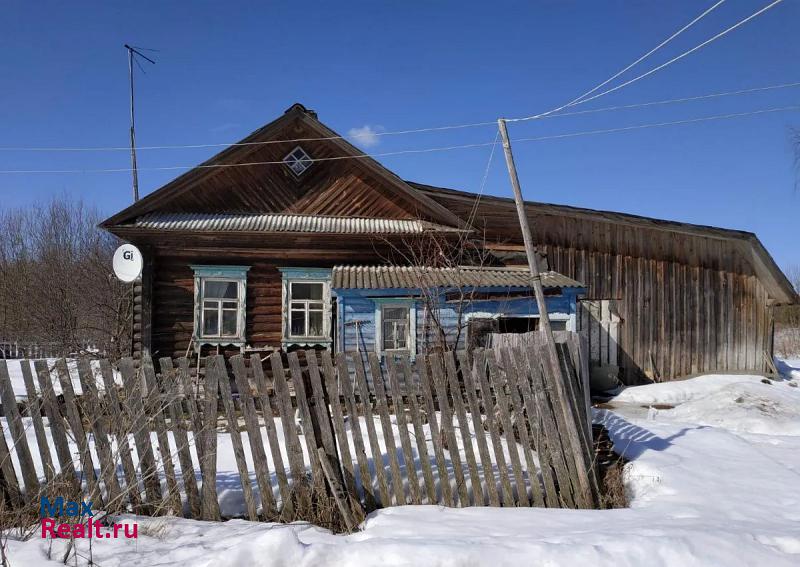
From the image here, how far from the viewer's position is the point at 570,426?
14.4ft

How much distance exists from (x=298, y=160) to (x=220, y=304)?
13.3ft

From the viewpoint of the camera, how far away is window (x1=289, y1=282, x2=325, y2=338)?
12023 millimetres

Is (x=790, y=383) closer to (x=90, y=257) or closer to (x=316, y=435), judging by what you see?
(x=316, y=435)

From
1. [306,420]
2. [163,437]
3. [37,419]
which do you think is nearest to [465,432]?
[306,420]

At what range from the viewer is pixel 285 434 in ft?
13.3

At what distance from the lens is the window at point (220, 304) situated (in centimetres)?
1189

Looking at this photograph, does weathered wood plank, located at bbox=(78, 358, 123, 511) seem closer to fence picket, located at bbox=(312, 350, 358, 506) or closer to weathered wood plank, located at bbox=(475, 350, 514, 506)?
fence picket, located at bbox=(312, 350, 358, 506)

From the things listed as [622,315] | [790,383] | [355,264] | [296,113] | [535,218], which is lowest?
[790,383]

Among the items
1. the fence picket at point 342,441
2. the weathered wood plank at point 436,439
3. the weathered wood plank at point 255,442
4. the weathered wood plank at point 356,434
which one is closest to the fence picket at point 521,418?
the weathered wood plank at point 436,439

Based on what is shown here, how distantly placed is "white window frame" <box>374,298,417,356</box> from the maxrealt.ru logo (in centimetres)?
761

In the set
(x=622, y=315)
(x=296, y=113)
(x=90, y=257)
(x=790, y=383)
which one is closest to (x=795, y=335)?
(x=790, y=383)

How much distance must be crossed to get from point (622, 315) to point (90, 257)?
89.3 feet

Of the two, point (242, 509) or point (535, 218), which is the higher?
point (535, 218)

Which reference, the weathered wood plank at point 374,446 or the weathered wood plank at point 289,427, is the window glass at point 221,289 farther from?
the weathered wood plank at point 374,446
